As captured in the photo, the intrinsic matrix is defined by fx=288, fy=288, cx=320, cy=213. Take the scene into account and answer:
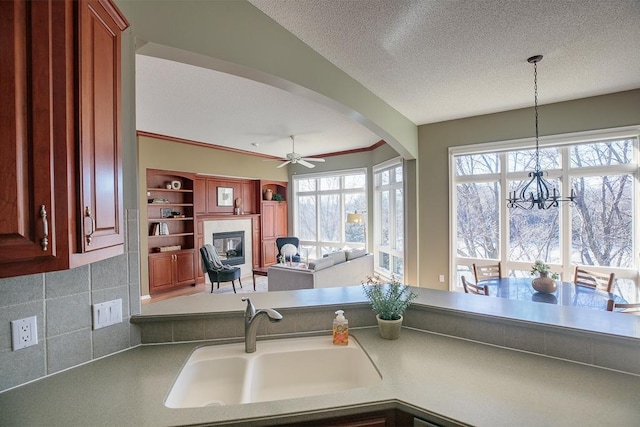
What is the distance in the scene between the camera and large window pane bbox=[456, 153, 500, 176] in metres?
4.28

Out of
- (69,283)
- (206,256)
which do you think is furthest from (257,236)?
(69,283)

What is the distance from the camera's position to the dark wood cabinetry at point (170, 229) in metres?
5.40

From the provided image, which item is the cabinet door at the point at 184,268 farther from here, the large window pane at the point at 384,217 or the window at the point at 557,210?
the window at the point at 557,210

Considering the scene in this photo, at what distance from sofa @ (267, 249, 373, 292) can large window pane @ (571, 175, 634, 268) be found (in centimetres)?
302

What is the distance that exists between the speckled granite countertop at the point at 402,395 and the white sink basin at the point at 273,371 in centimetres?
10

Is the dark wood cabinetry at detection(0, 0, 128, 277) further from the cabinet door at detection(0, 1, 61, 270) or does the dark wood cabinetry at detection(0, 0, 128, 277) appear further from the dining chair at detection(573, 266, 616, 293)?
the dining chair at detection(573, 266, 616, 293)

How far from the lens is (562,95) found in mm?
3490

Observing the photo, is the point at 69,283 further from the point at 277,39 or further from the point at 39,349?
the point at 277,39

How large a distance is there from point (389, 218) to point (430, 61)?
136 inches

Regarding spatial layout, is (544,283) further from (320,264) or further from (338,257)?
(338,257)

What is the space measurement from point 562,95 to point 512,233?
186 cm

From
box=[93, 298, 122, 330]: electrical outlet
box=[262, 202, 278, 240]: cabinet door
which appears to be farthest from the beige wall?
box=[93, 298, 122, 330]: electrical outlet

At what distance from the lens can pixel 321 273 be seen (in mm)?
4176

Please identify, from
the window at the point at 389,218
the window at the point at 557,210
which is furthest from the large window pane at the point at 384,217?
the window at the point at 557,210
